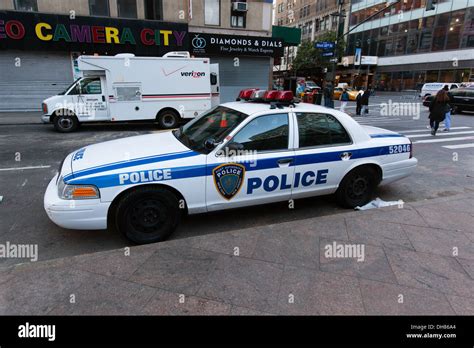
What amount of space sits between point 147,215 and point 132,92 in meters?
9.13

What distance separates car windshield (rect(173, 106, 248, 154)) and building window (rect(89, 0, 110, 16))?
1581 centimetres

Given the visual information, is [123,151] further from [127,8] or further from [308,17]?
[308,17]

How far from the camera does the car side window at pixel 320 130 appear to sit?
425 centimetres

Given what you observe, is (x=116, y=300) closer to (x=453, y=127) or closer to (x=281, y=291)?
Result: (x=281, y=291)

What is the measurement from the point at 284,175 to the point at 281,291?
1733mm

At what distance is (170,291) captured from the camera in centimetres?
270

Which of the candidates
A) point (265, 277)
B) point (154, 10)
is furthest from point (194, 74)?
point (265, 277)

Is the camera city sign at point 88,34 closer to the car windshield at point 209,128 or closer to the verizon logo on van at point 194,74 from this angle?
the verizon logo on van at point 194,74

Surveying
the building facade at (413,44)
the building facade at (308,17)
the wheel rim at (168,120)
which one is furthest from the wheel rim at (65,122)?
the building facade at (308,17)

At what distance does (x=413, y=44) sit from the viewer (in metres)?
42.6

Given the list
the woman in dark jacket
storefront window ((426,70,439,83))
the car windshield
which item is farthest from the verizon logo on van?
storefront window ((426,70,439,83))

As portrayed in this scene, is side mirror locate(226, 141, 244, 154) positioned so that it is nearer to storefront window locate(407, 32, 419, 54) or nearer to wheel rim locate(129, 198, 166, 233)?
wheel rim locate(129, 198, 166, 233)

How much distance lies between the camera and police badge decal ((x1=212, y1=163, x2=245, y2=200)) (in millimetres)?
3727
